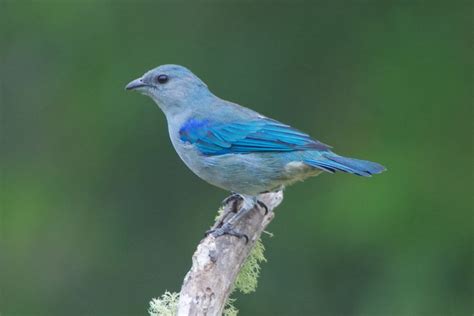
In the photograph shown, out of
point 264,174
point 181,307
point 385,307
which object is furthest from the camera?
point 385,307

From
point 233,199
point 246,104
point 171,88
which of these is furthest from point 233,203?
point 246,104

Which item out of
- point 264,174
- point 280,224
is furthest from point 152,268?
point 264,174

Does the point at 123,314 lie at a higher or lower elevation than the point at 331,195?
lower

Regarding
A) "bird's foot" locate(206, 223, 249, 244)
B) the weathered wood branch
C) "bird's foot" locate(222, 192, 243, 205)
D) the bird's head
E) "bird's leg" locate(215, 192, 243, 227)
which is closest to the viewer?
the weathered wood branch

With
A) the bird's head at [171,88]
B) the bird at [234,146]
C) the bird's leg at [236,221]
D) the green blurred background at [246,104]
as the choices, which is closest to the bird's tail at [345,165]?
the bird at [234,146]

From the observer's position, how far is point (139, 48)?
10.5m

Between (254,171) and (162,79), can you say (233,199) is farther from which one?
(162,79)

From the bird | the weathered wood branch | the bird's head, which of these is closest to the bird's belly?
the bird

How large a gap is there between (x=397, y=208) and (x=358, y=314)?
1.08 meters

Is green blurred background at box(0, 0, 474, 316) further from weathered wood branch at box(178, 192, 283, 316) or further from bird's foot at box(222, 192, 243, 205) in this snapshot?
weathered wood branch at box(178, 192, 283, 316)

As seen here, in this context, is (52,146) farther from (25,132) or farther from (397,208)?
(397,208)

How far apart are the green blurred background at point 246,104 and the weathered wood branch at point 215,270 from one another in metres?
2.81

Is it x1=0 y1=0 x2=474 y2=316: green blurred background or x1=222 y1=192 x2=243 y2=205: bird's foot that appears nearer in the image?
x1=222 y1=192 x2=243 y2=205: bird's foot

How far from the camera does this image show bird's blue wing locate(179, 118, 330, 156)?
281 inches
